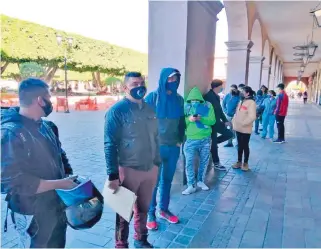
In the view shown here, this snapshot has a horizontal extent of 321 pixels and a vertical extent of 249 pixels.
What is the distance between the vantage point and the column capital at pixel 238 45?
8.41 meters

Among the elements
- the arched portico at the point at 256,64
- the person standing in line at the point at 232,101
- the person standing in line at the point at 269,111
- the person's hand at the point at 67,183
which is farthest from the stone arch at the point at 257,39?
the person's hand at the point at 67,183

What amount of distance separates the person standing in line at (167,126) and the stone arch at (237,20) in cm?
561

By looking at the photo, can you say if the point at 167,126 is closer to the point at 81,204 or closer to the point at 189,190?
the point at 189,190

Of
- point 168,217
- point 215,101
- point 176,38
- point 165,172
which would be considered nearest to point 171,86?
point 165,172

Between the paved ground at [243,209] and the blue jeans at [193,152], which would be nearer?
the paved ground at [243,209]

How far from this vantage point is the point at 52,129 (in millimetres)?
1809

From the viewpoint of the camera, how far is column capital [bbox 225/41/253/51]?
8414mm

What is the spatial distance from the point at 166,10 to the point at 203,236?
113 inches

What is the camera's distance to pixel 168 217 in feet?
9.89

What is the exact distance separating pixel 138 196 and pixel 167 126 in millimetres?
818

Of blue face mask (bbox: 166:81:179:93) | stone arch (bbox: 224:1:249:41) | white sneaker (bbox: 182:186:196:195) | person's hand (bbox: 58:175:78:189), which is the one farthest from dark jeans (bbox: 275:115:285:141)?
person's hand (bbox: 58:175:78:189)

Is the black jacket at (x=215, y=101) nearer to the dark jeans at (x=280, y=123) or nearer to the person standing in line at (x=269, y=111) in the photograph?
the dark jeans at (x=280, y=123)

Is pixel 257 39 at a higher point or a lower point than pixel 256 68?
higher

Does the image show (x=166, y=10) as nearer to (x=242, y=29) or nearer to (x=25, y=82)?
(x=25, y=82)
